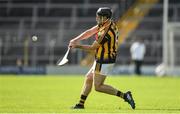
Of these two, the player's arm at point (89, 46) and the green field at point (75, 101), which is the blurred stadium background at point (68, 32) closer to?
the green field at point (75, 101)

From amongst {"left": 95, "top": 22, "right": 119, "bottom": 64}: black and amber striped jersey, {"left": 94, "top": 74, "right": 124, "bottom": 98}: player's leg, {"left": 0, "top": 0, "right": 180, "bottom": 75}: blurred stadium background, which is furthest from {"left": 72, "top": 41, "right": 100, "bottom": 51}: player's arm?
{"left": 0, "top": 0, "right": 180, "bottom": 75}: blurred stadium background

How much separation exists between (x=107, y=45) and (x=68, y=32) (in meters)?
26.8

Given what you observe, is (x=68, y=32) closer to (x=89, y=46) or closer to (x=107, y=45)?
(x=107, y=45)

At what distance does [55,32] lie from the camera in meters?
41.1

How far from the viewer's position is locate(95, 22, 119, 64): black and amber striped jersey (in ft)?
44.3

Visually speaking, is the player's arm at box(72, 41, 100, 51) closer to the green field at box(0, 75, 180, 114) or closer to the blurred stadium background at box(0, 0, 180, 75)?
the green field at box(0, 75, 180, 114)

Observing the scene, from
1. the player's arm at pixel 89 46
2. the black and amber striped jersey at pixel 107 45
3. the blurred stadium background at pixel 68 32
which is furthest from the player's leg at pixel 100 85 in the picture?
the blurred stadium background at pixel 68 32

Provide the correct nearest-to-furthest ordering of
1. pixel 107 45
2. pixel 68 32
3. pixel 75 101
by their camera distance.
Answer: pixel 107 45 → pixel 75 101 → pixel 68 32

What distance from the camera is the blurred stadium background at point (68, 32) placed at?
39.3 metres

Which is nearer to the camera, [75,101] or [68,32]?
[75,101]

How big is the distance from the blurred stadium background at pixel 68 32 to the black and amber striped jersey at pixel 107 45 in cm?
2355

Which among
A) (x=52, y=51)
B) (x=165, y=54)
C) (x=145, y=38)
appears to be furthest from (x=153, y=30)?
(x=52, y=51)

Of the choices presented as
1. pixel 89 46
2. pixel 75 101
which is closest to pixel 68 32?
pixel 75 101

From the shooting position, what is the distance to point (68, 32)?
1587 inches
